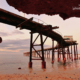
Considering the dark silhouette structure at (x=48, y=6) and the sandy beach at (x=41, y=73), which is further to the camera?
the dark silhouette structure at (x=48, y=6)

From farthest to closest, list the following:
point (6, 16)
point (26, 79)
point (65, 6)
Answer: point (65, 6), point (6, 16), point (26, 79)

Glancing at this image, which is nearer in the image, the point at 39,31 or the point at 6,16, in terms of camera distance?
the point at 6,16

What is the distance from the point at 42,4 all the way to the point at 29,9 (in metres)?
1.86

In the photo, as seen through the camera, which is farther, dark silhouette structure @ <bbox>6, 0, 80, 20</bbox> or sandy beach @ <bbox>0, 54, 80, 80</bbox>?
dark silhouette structure @ <bbox>6, 0, 80, 20</bbox>

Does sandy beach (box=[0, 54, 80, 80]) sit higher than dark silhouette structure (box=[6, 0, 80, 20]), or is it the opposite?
dark silhouette structure (box=[6, 0, 80, 20])

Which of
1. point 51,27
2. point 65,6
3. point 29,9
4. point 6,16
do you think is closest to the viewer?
point 6,16

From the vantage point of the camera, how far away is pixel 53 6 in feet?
33.9

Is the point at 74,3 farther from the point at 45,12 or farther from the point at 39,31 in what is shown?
the point at 39,31

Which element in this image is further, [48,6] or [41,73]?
[48,6]

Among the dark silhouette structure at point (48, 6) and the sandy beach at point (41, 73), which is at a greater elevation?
the dark silhouette structure at point (48, 6)

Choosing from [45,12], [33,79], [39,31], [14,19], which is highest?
[45,12]

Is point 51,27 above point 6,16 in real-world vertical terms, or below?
below

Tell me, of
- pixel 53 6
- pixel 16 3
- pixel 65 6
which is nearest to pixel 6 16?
pixel 16 3

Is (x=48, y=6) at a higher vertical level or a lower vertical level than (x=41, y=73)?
higher
